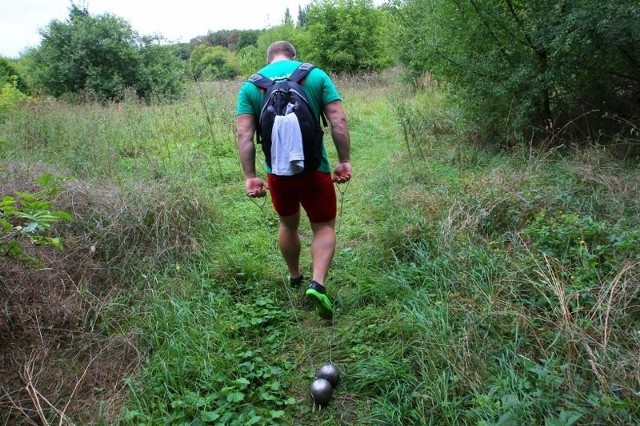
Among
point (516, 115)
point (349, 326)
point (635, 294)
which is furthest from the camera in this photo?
point (516, 115)

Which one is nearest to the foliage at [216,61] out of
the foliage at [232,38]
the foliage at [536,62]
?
the foliage at [536,62]

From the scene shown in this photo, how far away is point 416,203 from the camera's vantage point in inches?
163

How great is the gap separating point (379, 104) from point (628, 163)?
22.5ft

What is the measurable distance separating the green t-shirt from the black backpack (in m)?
0.04

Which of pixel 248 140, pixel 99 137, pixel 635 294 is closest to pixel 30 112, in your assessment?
pixel 99 137

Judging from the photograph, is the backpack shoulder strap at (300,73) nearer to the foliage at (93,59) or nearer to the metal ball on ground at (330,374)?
the metal ball on ground at (330,374)

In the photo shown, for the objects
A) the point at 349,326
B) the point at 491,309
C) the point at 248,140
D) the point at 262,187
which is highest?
the point at 248,140

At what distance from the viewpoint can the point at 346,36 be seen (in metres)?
18.3

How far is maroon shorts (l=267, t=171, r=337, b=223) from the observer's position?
9.29ft

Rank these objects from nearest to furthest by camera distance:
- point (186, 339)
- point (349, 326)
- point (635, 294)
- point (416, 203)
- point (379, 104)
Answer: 1. point (635, 294)
2. point (186, 339)
3. point (349, 326)
4. point (416, 203)
5. point (379, 104)

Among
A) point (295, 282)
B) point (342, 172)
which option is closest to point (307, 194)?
point (342, 172)

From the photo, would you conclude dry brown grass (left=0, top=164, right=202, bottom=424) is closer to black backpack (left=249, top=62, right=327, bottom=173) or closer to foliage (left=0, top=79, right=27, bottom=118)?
black backpack (left=249, top=62, right=327, bottom=173)

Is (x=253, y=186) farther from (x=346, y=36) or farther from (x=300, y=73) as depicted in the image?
(x=346, y=36)

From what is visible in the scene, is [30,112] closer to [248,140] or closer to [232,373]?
[248,140]
